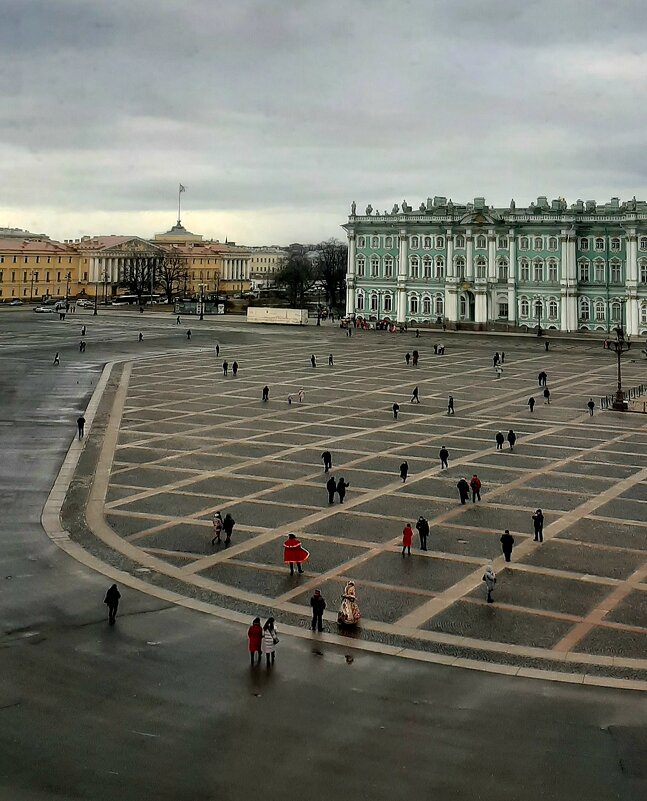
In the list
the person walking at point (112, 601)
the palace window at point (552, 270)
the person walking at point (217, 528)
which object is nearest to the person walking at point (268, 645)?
the person walking at point (112, 601)

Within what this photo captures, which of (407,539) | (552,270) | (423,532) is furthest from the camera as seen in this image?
(552,270)

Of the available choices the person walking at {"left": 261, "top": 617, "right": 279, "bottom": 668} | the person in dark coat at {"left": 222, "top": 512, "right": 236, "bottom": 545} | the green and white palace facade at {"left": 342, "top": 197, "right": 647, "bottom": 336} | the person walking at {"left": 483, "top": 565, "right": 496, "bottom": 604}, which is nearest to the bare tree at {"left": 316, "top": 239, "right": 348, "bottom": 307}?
the green and white palace facade at {"left": 342, "top": 197, "right": 647, "bottom": 336}

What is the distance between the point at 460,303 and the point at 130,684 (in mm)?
98482

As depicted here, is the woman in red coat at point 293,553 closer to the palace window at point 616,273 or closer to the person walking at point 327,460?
the person walking at point 327,460

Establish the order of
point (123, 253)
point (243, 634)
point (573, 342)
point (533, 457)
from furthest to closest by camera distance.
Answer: point (123, 253) < point (573, 342) < point (533, 457) < point (243, 634)

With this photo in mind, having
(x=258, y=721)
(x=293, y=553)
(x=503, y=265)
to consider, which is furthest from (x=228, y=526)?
(x=503, y=265)

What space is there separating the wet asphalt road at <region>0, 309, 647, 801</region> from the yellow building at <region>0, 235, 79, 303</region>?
154m

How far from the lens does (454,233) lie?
111m

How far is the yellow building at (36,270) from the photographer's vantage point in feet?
557

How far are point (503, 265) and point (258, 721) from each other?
98092mm

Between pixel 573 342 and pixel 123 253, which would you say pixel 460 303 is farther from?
pixel 123 253

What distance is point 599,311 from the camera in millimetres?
103312

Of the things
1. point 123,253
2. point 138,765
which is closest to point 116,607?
point 138,765

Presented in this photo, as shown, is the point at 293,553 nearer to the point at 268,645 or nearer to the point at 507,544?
the point at 268,645
